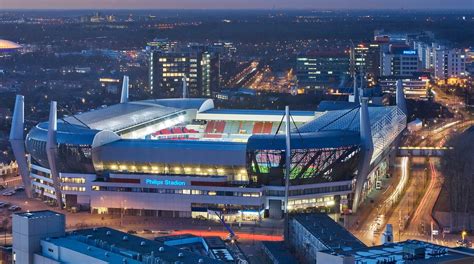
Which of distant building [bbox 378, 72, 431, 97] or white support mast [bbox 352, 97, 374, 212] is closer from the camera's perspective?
white support mast [bbox 352, 97, 374, 212]

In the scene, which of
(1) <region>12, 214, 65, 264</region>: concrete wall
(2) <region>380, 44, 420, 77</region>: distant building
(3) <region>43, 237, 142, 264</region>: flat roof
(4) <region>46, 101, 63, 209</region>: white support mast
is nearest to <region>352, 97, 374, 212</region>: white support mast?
(4) <region>46, 101, 63, 209</region>: white support mast

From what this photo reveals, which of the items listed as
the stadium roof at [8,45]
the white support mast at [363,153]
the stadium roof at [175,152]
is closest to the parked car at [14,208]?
the stadium roof at [175,152]

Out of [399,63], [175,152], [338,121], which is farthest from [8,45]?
[175,152]

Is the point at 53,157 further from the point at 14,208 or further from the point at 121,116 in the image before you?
the point at 121,116

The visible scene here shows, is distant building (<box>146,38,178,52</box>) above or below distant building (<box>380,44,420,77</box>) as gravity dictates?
above

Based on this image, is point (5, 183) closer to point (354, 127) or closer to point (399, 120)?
point (354, 127)

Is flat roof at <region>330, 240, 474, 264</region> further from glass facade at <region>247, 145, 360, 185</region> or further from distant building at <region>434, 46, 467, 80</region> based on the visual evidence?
distant building at <region>434, 46, 467, 80</region>
